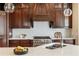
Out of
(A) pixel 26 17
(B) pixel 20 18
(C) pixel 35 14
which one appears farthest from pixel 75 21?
(B) pixel 20 18

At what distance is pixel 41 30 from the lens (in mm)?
5828

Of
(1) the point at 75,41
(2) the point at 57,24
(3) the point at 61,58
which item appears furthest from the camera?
(2) the point at 57,24

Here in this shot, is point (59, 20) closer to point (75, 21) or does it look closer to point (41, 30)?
point (75, 21)

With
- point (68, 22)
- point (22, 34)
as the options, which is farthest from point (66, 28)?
point (22, 34)

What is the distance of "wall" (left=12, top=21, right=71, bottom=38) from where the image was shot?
5.80m

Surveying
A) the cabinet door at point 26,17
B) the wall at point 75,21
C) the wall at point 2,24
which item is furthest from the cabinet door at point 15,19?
the wall at point 75,21

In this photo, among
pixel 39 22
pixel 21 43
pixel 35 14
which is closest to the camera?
pixel 21 43

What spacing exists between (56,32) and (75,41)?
2.38 ft

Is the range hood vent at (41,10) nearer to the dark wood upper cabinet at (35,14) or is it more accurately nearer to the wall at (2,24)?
the dark wood upper cabinet at (35,14)

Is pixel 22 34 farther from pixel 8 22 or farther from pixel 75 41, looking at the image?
pixel 75 41

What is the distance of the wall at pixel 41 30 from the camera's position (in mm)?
5805

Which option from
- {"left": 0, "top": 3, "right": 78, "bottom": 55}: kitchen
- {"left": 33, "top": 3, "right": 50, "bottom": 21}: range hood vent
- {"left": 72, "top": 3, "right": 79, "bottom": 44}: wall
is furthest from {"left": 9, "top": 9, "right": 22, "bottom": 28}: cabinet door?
{"left": 72, "top": 3, "right": 79, "bottom": 44}: wall

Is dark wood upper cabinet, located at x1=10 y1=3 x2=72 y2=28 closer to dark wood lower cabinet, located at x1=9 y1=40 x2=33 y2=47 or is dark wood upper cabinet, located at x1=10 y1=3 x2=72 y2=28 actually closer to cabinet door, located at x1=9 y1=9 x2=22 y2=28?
cabinet door, located at x1=9 y1=9 x2=22 y2=28

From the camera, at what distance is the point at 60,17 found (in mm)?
5723
